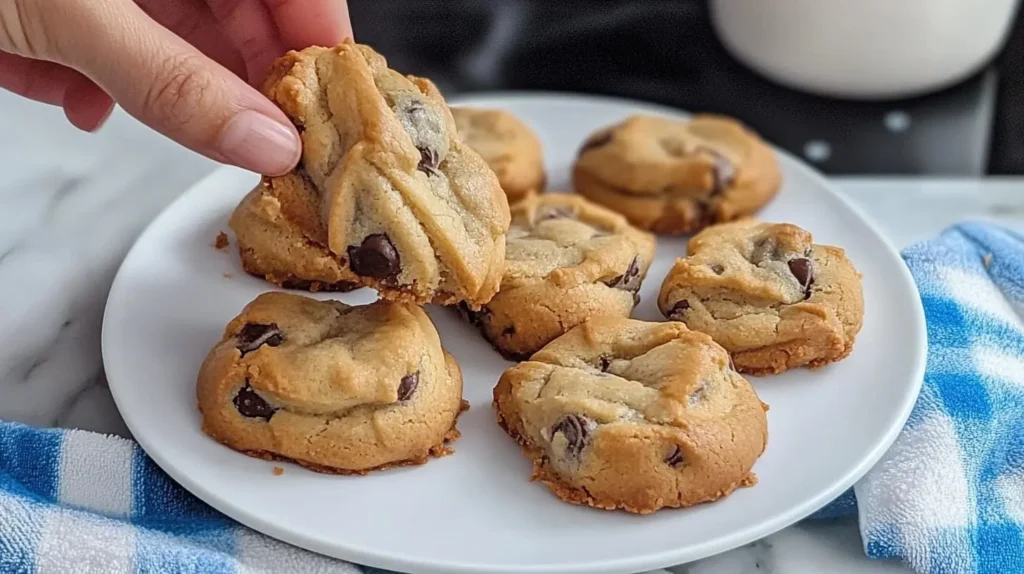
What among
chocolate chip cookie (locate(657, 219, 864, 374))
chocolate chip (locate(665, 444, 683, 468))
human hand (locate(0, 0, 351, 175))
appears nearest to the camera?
human hand (locate(0, 0, 351, 175))

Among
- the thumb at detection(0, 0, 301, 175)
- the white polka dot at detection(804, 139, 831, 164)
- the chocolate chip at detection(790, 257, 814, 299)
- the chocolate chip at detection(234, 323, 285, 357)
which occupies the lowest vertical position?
the white polka dot at detection(804, 139, 831, 164)

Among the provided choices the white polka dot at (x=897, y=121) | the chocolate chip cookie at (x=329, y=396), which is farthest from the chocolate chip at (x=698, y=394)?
the white polka dot at (x=897, y=121)

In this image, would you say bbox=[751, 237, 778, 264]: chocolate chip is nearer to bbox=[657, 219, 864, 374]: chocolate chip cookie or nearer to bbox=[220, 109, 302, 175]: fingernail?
bbox=[657, 219, 864, 374]: chocolate chip cookie

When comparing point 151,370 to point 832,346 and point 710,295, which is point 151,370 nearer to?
point 710,295

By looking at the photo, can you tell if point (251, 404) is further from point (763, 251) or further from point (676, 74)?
point (676, 74)

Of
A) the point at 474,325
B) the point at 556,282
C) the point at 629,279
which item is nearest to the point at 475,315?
the point at 474,325

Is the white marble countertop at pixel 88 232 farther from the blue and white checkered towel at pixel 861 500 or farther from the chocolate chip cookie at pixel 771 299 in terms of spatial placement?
the chocolate chip cookie at pixel 771 299

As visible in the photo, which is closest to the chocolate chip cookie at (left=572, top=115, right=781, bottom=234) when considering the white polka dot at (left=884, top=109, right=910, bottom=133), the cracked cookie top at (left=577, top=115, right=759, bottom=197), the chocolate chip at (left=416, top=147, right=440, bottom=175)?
the cracked cookie top at (left=577, top=115, right=759, bottom=197)
